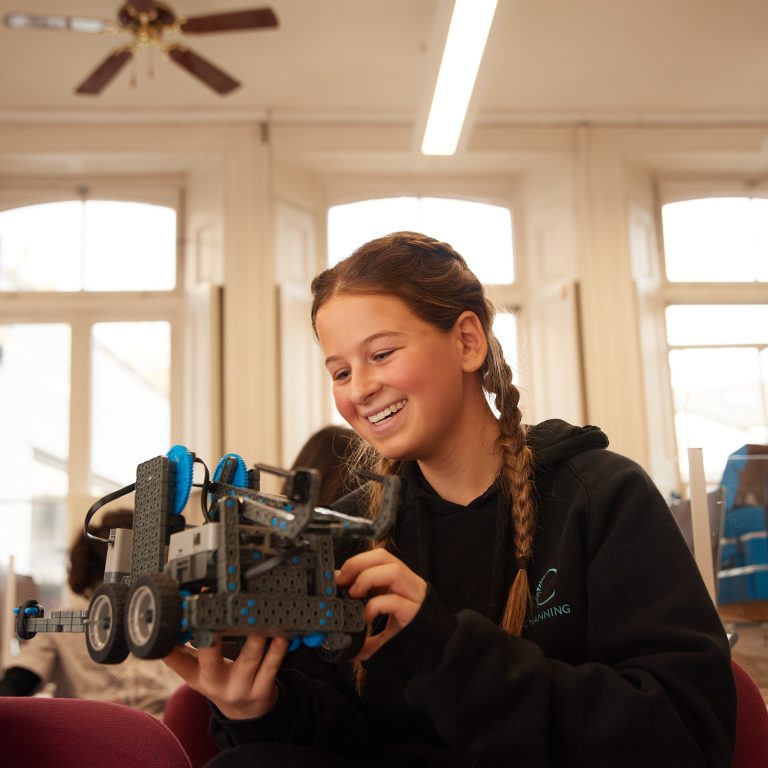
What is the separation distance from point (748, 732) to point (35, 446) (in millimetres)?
5261

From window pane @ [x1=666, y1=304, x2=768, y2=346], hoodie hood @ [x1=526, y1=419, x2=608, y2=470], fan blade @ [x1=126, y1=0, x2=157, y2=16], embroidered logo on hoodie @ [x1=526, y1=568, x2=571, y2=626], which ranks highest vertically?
fan blade @ [x1=126, y1=0, x2=157, y2=16]

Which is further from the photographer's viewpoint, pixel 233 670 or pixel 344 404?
pixel 344 404

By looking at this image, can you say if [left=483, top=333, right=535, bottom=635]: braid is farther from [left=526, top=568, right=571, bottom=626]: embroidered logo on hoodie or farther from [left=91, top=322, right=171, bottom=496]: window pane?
[left=91, top=322, right=171, bottom=496]: window pane

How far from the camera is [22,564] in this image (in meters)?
5.81

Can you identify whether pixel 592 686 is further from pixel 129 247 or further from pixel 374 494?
pixel 129 247

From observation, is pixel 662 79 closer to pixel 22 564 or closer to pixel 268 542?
pixel 22 564

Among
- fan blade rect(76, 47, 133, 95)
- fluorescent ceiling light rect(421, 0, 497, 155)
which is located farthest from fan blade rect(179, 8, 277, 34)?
fluorescent ceiling light rect(421, 0, 497, 155)

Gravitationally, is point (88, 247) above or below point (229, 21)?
below

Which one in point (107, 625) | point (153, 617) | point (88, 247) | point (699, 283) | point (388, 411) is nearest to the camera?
point (153, 617)

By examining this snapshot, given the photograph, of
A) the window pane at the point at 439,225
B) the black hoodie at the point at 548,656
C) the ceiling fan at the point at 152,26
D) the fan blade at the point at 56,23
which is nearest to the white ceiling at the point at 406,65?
the ceiling fan at the point at 152,26

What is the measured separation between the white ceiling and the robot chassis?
356 centimetres

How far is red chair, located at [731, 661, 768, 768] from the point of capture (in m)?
1.45

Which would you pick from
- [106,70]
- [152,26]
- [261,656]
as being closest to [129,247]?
[106,70]

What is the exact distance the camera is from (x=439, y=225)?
6.49 metres
